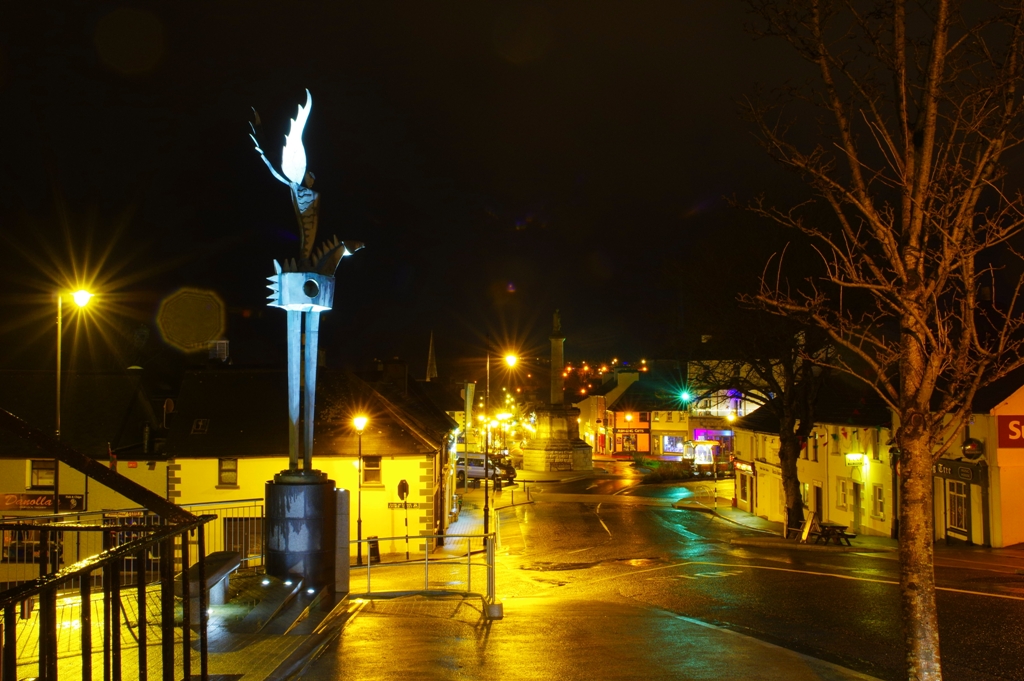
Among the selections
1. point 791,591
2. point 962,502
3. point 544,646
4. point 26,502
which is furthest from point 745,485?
point 544,646

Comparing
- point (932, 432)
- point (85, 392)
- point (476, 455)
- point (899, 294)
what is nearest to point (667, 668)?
point (932, 432)

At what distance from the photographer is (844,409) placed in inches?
1437

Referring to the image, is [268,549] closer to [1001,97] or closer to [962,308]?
[962,308]

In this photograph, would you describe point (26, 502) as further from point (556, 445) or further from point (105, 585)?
point (556, 445)

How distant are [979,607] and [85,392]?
110 ft

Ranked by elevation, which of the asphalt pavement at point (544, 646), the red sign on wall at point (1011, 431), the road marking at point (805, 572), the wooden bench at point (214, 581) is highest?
the red sign on wall at point (1011, 431)

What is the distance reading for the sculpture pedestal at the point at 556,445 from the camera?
64188 mm

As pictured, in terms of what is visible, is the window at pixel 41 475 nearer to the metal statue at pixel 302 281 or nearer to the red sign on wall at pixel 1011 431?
the metal statue at pixel 302 281

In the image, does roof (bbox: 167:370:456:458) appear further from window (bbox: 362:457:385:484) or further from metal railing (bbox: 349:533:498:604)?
metal railing (bbox: 349:533:498:604)

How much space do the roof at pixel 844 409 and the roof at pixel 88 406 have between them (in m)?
26.0

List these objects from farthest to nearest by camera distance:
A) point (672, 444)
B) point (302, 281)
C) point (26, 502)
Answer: point (672, 444) < point (26, 502) < point (302, 281)

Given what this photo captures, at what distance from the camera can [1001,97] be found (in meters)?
7.78

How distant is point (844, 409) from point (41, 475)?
31691 millimetres

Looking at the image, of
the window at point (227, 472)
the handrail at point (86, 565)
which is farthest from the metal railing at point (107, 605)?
the window at point (227, 472)
